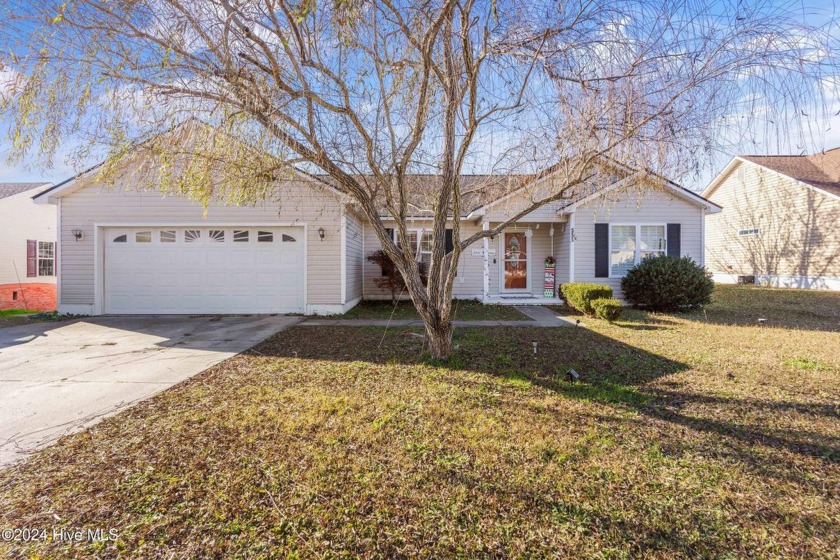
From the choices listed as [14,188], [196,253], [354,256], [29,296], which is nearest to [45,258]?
[29,296]

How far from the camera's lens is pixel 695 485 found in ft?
7.98

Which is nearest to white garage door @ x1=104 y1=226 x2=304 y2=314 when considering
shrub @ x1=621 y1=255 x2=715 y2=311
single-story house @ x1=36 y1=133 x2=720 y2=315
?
single-story house @ x1=36 y1=133 x2=720 y2=315

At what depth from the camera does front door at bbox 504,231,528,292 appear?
1292cm

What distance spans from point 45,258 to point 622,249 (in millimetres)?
20178

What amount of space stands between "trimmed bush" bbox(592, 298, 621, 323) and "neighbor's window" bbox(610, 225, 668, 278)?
10.5 feet

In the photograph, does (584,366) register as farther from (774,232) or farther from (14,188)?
(14,188)

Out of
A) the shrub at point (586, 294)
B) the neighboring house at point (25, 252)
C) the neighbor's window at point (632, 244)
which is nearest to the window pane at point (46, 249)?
the neighboring house at point (25, 252)

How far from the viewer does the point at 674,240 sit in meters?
11.4

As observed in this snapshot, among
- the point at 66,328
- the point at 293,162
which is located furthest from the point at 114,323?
the point at 293,162

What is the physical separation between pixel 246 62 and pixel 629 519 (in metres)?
5.09

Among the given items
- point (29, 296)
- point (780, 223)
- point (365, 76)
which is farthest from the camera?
point (780, 223)

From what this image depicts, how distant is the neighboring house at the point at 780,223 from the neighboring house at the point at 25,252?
24308 mm

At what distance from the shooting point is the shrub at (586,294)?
9227 millimetres

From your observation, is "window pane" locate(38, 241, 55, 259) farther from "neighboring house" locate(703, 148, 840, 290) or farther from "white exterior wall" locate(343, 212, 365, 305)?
"neighboring house" locate(703, 148, 840, 290)
